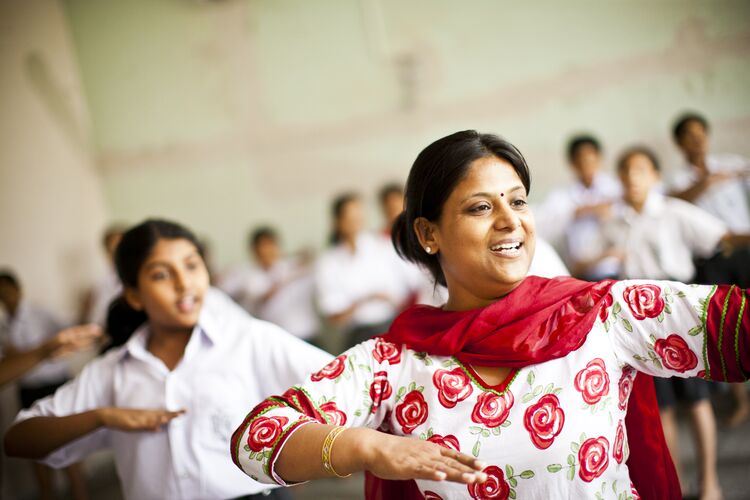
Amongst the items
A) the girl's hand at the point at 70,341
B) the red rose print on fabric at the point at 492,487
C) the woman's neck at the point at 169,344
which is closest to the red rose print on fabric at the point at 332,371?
the red rose print on fabric at the point at 492,487

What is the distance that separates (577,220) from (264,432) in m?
3.06

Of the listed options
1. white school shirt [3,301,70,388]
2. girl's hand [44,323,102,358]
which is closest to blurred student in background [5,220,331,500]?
girl's hand [44,323,102,358]

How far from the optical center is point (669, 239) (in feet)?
9.37

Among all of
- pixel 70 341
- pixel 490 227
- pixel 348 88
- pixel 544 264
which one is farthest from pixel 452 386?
pixel 348 88

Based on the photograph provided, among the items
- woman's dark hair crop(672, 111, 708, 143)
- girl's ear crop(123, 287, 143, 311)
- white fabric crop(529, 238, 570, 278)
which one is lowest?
white fabric crop(529, 238, 570, 278)

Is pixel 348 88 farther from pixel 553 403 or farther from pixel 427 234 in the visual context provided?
pixel 553 403

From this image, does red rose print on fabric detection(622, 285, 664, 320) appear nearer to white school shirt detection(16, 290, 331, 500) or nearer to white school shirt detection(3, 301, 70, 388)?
white school shirt detection(16, 290, 331, 500)

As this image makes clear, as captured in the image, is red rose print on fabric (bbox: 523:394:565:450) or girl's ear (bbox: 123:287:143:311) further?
girl's ear (bbox: 123:287:143:311)

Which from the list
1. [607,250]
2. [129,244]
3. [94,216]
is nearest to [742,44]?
[607,250]

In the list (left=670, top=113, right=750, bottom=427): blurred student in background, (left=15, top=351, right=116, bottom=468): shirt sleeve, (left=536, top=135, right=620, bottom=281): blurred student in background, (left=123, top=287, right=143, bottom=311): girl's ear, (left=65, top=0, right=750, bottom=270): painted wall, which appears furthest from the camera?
(left=65, top=0, right=750, bottom=270): painted wall

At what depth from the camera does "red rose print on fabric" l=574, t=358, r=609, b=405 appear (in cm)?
120

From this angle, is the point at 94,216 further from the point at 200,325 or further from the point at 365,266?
the point at 200,325

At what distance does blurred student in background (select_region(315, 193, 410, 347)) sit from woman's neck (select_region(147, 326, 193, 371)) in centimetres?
242

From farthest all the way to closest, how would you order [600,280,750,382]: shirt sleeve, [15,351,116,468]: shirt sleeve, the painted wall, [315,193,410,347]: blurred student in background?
[315,193,410,347]: blurred student in background → the painted wall → [15,351,116,468]: shirt sleeve → [600,280,750,382]: shirt sleeve
